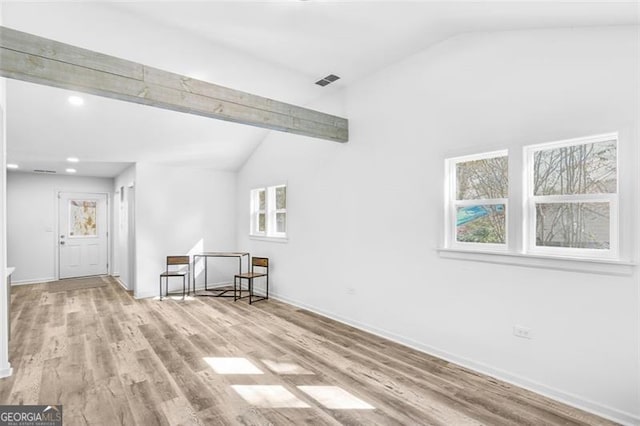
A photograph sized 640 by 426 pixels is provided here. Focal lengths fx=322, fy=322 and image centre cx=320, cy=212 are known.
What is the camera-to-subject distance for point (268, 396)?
2.57 m

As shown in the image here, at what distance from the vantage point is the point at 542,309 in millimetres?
2578

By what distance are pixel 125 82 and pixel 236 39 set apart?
1147 millimetres

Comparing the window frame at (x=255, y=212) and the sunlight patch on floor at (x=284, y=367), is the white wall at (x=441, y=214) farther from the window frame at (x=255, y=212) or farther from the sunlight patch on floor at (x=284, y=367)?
the window frame at (x=255, y=212)

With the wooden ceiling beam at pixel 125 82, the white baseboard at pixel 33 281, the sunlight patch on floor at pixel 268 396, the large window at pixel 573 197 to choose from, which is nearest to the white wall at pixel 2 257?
the wooden ceiling beam at pixel 125 82

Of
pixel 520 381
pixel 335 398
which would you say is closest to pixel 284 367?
pixel 335 398

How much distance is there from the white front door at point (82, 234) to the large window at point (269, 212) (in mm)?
4317

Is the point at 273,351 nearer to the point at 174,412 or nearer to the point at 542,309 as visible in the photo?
the point at 174,412

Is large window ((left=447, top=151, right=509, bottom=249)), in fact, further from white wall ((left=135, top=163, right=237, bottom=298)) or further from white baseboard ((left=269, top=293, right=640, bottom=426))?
white wall ((left=135, top=163, right=237, bottom=298))

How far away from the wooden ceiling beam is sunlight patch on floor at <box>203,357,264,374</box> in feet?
7.97

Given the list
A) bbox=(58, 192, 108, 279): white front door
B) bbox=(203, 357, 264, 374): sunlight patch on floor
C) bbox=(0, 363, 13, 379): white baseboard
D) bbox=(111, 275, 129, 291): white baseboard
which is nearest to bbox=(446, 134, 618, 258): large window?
bbox=(203, 357, 264, 374): sunlight patch on floor

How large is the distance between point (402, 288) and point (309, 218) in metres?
1.88

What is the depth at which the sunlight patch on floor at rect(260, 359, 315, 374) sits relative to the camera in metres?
2.96

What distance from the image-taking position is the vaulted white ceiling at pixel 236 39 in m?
2.57

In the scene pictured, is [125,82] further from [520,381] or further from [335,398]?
[520,381]
